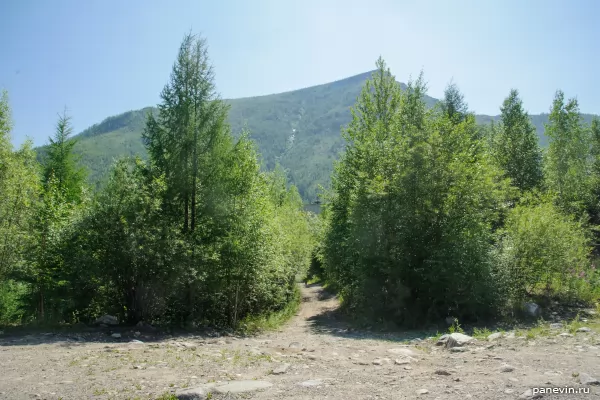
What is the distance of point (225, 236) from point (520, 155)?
100ft

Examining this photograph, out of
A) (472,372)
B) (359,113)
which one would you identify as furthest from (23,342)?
(359,113)

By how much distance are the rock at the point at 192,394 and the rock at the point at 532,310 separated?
1367cm

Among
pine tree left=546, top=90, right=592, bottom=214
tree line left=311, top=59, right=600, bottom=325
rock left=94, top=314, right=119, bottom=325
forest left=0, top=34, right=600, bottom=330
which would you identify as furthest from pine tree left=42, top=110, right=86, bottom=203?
pine tree left=546, top=90, right=592, bottom=214

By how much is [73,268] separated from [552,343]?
15663mm

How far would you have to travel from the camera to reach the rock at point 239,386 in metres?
6.70

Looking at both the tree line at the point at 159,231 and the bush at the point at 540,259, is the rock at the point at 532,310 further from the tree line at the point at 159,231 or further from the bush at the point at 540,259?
the tree line at the point at 159,231

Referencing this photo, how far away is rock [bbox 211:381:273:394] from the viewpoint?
670 centimetres

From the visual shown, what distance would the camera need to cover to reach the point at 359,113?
25812mm

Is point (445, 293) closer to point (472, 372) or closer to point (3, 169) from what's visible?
point (472, 372)

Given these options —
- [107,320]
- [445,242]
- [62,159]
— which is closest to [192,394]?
[107,320]

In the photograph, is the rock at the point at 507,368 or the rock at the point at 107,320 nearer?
the rock at the point at 507,368

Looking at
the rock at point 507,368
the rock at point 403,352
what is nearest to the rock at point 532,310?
the rock at point 403,352

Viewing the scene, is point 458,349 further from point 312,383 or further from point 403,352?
point 312,383

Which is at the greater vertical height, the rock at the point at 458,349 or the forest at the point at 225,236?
the forest at the point at 225,236
